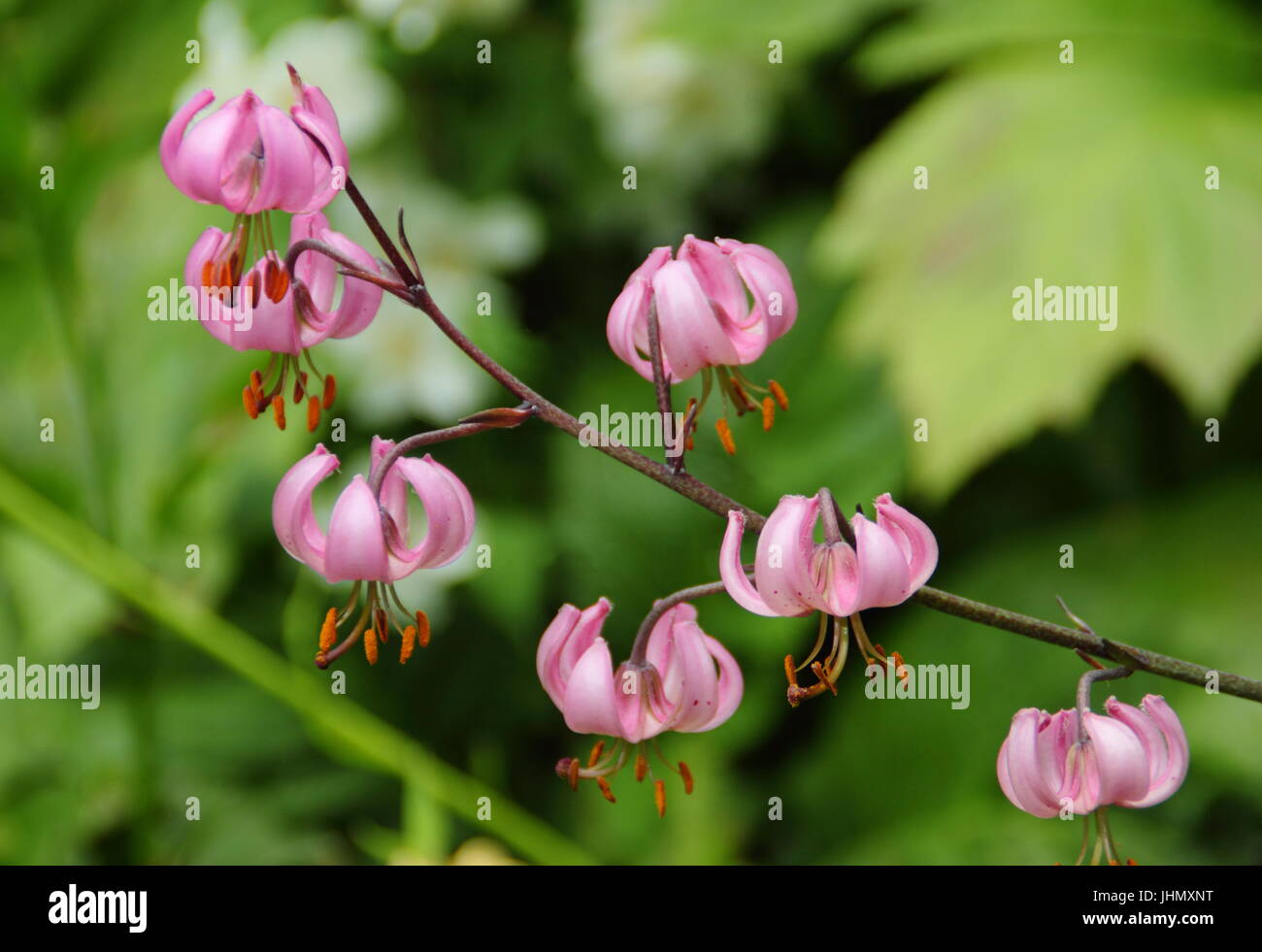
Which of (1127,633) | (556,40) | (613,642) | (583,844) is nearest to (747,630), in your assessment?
(613,642)

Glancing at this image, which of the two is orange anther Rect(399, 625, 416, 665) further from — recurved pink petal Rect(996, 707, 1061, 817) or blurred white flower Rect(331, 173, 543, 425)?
blurred white flower Rect(331, 173, 543, 425)

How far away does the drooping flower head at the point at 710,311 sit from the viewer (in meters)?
0.48

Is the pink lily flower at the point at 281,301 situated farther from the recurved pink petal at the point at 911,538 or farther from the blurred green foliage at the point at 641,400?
the blurred green foliage at the point at 641,400

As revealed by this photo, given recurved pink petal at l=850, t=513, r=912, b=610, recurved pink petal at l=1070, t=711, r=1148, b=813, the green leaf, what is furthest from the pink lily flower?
the green leaf

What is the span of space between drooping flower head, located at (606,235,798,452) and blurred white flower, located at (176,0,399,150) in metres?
0.97

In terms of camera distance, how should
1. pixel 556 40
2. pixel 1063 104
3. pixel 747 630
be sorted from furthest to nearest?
pixel 556 40, pixel 1063 104, pixel 747 630

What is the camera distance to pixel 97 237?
1.51 m

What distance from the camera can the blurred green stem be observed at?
1.15 meters

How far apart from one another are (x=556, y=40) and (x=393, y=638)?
0.77 metres

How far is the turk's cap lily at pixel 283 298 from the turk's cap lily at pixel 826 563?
18 cm

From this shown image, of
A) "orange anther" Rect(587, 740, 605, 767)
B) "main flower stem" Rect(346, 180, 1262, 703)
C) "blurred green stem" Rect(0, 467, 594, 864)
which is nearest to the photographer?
"main flower stem" Rect(346, 180, 1262, 703)

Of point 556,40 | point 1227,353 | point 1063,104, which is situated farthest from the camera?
point 556,40

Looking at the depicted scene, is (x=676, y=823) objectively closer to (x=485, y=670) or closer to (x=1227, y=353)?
(x=485, y=670)

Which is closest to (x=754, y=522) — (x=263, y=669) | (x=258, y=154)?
(x=258, y=154)
